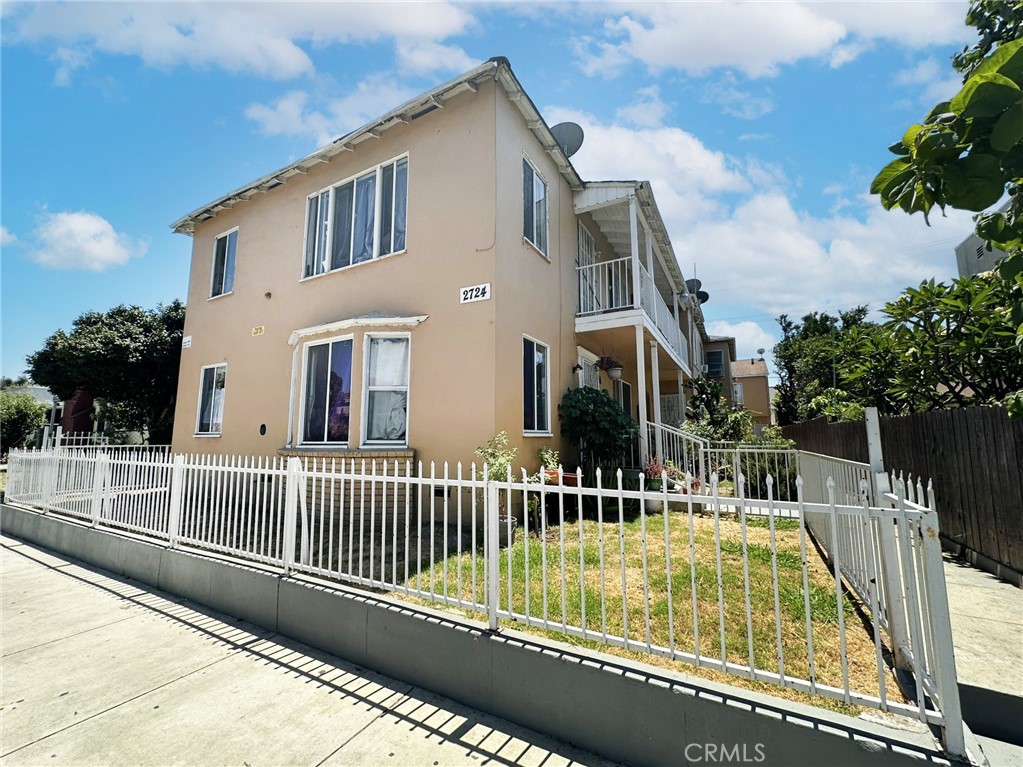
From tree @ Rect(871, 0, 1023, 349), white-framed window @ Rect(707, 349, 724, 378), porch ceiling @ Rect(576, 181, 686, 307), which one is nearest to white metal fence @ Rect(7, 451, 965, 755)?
tree @ Rect(871, 0, 1023, 349)

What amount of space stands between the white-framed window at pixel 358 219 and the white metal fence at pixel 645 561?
14.2 feet

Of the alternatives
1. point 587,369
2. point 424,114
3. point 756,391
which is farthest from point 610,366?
point 756,391

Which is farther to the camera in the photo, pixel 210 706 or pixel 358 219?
pixel 358 219

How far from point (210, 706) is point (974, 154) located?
205 inches

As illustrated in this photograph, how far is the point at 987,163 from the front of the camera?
1.71 m

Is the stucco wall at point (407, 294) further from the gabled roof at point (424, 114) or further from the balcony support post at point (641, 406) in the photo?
the balcony support post at point (641, 406)

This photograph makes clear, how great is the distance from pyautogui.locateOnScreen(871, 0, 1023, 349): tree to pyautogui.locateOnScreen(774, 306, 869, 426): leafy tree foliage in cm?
2030

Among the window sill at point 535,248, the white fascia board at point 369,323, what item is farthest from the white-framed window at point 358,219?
the window sill at point 535,248

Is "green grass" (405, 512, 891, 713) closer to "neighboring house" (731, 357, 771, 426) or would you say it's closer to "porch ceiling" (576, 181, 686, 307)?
"porch ceiling" (576, 181, 686, 307)

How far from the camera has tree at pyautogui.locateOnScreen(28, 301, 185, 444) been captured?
15133mm

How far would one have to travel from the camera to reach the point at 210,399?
11.5 meters

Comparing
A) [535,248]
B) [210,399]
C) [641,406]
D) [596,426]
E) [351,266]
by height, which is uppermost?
[535,248]

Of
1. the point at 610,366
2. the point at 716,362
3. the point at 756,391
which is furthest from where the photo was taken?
the point at 756,391

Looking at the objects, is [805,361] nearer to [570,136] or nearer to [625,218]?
[625,218]
